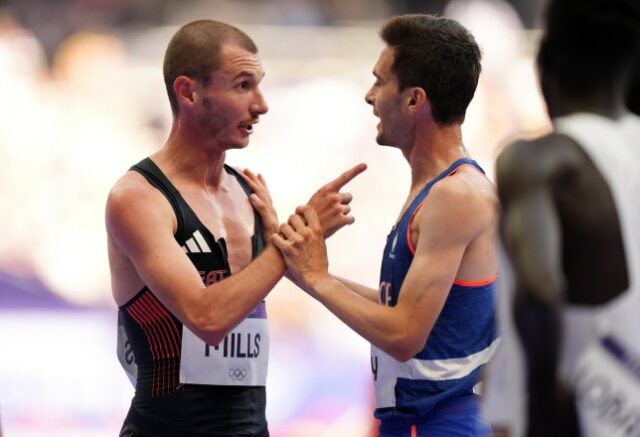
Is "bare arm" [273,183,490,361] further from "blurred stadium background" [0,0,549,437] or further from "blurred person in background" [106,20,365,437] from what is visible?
"blurred stadium background" [0,0,549,437]

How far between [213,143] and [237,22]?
22.7 feet

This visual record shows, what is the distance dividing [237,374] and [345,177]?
86cm

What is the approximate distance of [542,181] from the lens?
8.92 feet

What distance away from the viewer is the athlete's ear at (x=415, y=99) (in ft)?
14.9

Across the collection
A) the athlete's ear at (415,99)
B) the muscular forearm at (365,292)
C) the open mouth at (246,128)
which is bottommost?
the muscular forearm at (365,292)

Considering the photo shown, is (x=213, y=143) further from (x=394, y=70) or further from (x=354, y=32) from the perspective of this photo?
(x=354, y=32)

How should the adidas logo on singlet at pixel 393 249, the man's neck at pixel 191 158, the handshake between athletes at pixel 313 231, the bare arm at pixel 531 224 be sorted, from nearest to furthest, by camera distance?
1. the bare arm at pixel 531 224
2. the adidas logo on singlet at pixel 393 249
3. the handshake between athletes at pixel 313 231
4. the man's neck at pixel 191 158

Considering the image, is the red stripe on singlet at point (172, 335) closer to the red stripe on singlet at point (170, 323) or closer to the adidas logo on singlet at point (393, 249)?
the red stripe on singlet at point (170, 323)

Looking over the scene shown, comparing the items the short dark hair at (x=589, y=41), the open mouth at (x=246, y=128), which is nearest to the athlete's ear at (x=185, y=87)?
the open mouth at (x=246, y=128)

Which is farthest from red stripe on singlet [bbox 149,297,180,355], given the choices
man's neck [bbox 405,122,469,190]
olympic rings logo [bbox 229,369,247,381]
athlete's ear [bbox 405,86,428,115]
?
athlete's ear [bbox 405,86,428,115]

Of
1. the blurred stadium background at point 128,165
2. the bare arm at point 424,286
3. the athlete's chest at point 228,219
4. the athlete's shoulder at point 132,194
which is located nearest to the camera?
the bare arm at point 424,286

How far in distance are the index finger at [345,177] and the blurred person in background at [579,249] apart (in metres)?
1.66

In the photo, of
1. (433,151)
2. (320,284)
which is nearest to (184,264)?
(320,284)

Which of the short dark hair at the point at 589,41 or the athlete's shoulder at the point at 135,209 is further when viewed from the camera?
the athlete's shoulder at the point at 135,209
